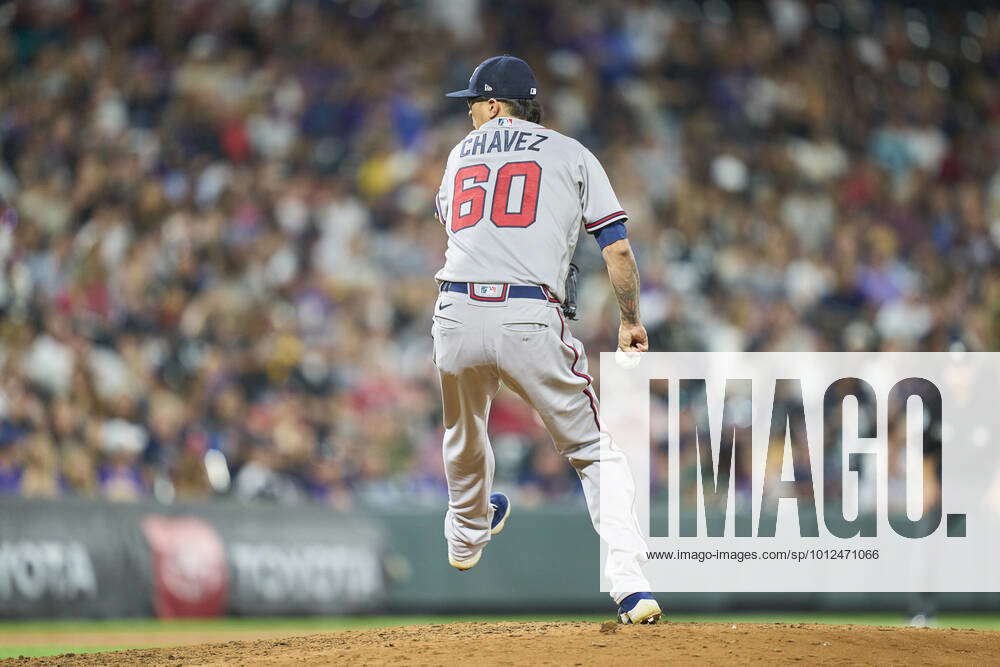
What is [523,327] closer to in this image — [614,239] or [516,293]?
[516,293]

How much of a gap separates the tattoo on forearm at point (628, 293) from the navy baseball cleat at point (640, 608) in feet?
3.25

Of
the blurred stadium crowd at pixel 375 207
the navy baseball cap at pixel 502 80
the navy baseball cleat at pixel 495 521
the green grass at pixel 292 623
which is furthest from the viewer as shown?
the blurred stadium crowd at pixel 375 207

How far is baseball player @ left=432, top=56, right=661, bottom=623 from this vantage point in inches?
185

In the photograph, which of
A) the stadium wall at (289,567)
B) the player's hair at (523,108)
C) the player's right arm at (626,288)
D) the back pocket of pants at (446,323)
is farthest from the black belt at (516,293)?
the stadium wall at (289,567)

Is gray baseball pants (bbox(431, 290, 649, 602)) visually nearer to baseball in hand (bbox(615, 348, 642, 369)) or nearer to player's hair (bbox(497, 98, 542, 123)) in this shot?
baseball in hand (bbox(615, 348, 642, 369))

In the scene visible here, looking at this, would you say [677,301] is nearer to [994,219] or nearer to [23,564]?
[994,219]

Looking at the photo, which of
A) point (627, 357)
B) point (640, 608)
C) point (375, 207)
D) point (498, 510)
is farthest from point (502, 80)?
point (375, 207)

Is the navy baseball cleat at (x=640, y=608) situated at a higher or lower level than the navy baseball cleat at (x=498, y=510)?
lower

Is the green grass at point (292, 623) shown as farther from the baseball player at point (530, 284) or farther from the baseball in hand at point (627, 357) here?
the baseball in hand at point (627, 357)

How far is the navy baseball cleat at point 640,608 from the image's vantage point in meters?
4.79

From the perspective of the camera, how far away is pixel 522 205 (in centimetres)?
475

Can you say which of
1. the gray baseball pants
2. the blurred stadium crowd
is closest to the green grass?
the blurred stadium crowd

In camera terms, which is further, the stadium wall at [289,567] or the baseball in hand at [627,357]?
the stadium wall at [289,567]

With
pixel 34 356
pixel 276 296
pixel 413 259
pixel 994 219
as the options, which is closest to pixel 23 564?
Answer: pixel 34 356
